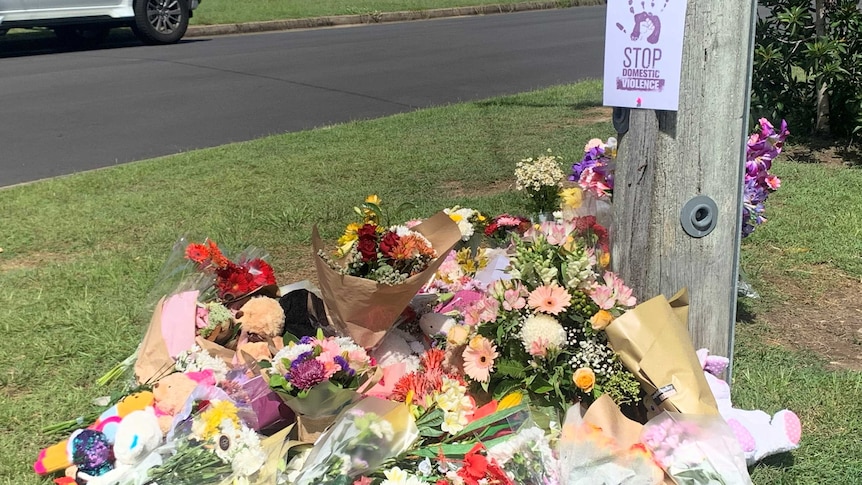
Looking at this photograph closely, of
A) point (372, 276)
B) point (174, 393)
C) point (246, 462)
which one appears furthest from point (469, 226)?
point (246, 462)

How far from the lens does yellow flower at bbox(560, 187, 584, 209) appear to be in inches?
112

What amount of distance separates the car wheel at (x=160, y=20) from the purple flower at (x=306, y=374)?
12.0 m

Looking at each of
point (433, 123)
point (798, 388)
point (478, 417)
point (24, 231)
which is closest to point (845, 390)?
point (798, 388)

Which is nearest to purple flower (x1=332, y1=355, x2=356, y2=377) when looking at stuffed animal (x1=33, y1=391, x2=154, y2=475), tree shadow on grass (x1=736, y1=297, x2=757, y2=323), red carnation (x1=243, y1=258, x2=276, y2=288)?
stuffed animal (x1=33, y1=391, x2=154, y2=475)

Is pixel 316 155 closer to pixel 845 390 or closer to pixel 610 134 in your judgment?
pixel 610 134

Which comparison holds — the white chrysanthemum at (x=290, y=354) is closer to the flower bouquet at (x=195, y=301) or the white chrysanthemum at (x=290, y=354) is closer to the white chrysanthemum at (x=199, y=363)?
the white chrysanthemum at (x=199, y=363)

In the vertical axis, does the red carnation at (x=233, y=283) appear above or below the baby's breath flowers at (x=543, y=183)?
below

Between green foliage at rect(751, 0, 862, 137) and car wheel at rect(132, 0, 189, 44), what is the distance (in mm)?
9930

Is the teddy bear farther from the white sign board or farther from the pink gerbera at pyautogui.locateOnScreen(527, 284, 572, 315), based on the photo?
the white sign board

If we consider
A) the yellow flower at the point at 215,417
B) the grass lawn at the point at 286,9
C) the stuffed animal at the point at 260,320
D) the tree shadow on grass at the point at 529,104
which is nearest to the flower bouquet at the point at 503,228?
the stuffed animal at the point at 260,320

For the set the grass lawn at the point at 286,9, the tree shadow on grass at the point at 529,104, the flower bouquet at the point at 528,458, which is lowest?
the flower bouquet at the point at 528,458

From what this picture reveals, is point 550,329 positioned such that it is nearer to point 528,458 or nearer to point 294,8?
point 528,458

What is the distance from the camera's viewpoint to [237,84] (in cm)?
923

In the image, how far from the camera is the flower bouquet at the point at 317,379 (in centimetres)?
211
